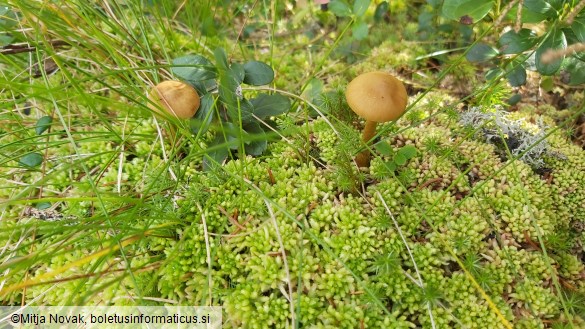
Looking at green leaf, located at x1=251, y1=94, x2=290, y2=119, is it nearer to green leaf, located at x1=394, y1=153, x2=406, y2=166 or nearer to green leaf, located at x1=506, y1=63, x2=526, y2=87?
green leaf, located at x1=394, y1=153, x2=406, y2=166

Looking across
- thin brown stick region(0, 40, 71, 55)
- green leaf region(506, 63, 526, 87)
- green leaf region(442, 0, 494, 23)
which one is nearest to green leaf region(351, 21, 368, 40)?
green leaf region(442, 0, 494, 23)

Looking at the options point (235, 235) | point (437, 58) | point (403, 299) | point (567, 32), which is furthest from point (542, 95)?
point (235, 235)

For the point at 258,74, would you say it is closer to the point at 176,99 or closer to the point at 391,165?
the point at 176,99

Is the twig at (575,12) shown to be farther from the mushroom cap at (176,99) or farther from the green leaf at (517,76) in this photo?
the mushroom cap at (176,99)

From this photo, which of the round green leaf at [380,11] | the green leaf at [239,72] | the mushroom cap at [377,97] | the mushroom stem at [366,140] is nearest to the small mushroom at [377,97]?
the mushroom cap at [377,97]

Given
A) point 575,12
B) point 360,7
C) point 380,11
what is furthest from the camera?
point 380,11

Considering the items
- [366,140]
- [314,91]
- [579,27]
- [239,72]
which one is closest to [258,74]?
[239,72]
